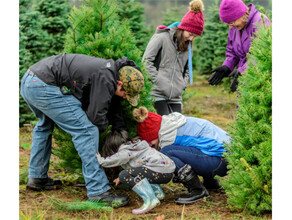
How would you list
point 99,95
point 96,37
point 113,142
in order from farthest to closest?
1. point 96,37
2. point 113,142
3. point 99,95

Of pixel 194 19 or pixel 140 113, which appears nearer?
pixel 140 113

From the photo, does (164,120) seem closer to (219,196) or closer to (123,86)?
(123,86)

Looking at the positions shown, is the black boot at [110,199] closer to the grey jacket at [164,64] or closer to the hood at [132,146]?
the hood at [132,146]

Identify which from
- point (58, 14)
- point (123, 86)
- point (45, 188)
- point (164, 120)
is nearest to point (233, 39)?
point (164, 120)

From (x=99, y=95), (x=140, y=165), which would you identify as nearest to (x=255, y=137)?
(x=140, y=165)

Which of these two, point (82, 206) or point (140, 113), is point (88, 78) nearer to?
point (140, 113)

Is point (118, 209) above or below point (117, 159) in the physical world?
below

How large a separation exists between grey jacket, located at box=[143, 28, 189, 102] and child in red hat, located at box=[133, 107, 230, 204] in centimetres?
121

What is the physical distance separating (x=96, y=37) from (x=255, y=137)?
2.00m

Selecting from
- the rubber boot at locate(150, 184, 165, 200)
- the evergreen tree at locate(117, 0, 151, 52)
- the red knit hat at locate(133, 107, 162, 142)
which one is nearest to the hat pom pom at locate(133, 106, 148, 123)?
the red knit hat at locate(133, 107, 162, 142)

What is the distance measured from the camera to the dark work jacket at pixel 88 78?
3.60 metres

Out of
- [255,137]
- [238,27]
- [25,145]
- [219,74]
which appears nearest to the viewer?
[255,137]

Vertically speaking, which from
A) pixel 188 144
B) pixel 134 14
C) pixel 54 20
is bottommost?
pixel 188 144

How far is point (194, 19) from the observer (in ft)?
16.5
